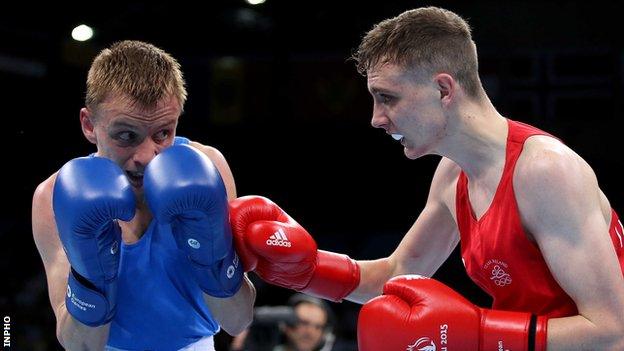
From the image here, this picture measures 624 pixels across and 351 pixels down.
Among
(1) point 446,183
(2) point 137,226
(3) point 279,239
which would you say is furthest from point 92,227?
(1) point 446,183

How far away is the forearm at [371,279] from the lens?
9.55ft

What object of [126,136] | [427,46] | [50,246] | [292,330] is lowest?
[292,330]

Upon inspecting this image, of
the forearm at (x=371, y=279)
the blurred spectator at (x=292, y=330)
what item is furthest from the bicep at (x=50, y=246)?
the blurred spectator at (x=292, y=330)

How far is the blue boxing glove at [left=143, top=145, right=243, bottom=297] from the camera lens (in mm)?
2223

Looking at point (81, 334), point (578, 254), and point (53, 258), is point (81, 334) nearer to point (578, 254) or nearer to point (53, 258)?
point (53, 258)

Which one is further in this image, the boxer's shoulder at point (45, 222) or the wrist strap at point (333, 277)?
the wrist strap at point (333, 277)

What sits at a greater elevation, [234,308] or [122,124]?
[122,124]

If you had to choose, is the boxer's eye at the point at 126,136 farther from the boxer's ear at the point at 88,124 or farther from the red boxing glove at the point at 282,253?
the red boxing glove at the point at 282,253

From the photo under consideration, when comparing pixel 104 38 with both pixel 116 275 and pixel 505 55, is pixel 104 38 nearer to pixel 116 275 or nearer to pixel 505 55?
pixel 505 55

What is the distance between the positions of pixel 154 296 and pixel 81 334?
22 cm

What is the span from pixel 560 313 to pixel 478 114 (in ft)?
1.95

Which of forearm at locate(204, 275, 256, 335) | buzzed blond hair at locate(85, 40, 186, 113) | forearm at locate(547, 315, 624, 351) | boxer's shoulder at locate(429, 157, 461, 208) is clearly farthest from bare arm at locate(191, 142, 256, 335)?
forearm at locate(547, 315, 624, 351)

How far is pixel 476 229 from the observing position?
253 cm

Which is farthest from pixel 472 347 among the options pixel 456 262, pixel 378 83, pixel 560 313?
pixel 456 262
